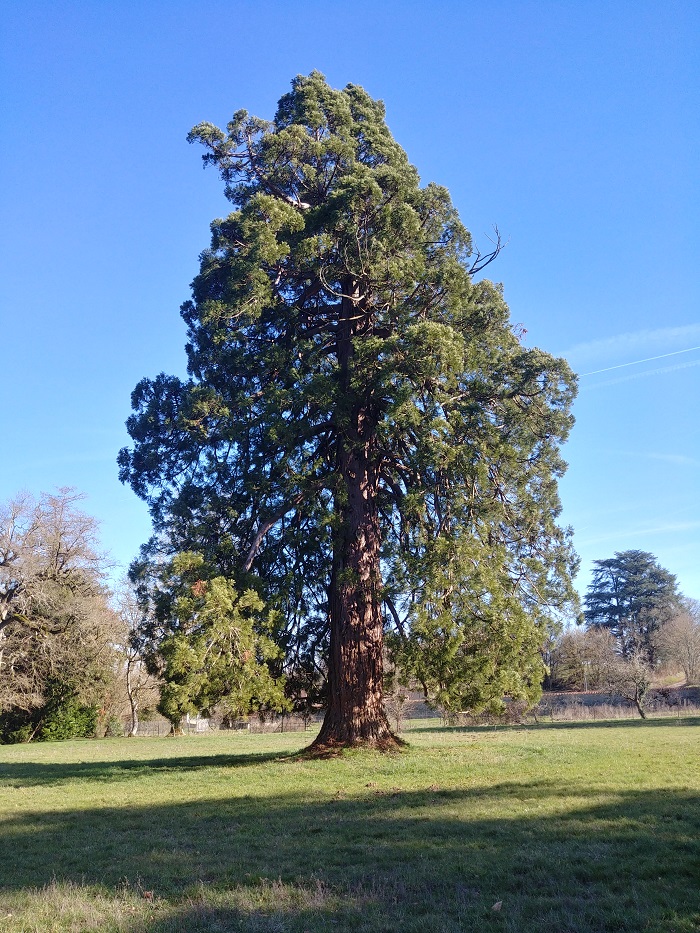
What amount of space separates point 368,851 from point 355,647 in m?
8.69

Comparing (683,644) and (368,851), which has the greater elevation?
(683,644)

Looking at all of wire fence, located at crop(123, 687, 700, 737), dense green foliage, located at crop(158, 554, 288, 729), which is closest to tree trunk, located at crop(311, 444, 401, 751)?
dense green foliage, located at crop(158, 554, 288, 729)

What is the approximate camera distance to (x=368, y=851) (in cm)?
650

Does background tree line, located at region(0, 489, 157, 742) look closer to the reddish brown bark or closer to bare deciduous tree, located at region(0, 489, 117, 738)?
bare deciduous tree, located at region(0, 489, 117, 738)

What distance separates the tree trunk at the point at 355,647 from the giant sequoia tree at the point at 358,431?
1.8 inches

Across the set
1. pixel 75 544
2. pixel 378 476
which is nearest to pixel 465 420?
pixel 378 476

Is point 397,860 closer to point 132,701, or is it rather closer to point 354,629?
point 354,629

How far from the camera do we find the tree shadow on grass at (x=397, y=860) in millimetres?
4516

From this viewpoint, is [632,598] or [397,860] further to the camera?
[632,598]

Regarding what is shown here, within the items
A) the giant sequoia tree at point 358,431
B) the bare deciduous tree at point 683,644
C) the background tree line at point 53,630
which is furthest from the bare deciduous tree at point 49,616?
the bare deciduous tree at point 683,644

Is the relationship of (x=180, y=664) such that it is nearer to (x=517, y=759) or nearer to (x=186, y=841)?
(x=186, y=841)

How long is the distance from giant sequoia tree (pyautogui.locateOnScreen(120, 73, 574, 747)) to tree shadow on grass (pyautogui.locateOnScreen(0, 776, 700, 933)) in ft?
16.6

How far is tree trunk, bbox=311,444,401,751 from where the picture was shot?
49.3 feet

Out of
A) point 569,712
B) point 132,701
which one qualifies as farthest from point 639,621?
point 132,701
